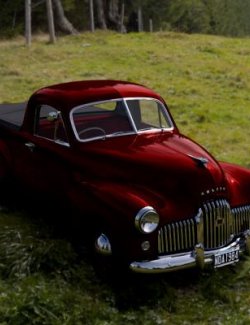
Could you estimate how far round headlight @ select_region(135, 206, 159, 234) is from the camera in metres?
5.36

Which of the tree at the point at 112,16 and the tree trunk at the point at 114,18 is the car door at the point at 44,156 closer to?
the tree at the point at 112,16

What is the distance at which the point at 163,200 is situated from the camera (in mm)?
5664

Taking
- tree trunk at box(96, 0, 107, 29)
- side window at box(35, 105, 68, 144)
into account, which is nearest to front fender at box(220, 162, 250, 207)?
side window at box(35, 105, 68, 144)

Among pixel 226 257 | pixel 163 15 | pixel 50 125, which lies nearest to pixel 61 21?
pixel 163 15

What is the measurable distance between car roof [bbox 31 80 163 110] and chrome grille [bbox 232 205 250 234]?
2.03 m

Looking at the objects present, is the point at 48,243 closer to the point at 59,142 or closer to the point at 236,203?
the point at 59,142

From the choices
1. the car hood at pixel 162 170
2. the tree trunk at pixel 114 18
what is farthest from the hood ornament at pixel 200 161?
the tree trunk at pixel 114 18

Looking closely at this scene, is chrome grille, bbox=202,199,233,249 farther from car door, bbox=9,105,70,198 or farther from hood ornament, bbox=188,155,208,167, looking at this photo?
car door, bbox=9,105,70,198

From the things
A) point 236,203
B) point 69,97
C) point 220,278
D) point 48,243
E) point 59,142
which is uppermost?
point 69,97

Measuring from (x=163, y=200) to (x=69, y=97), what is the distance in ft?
6.72

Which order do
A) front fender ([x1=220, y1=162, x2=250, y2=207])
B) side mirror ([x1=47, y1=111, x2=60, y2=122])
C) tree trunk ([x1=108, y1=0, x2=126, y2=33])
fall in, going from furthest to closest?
tree trunk ([x1=108, y1=0, x2=126, y2=33]) < side mirror ([x1=47, y1=111, x2=60, y2=122]) < front fender ([x1=220, y1=162, x2=250, y2=207])

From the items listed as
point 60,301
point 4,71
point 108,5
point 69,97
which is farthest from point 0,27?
point 60,301

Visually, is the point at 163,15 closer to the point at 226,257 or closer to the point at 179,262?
the point at 226,257

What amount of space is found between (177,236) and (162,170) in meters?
0.75
